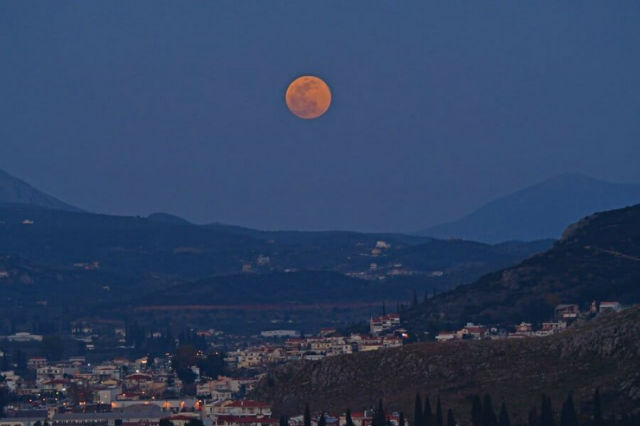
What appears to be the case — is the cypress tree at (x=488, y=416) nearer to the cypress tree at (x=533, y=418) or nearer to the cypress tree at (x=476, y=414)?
the cypress tree at (x=476, y=414)

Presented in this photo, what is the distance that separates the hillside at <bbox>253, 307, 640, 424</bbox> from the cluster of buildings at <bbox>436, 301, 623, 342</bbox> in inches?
1204

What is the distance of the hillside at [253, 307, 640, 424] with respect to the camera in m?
119

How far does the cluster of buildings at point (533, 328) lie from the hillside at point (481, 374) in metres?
30.6

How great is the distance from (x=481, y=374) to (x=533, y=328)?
48.5 metres

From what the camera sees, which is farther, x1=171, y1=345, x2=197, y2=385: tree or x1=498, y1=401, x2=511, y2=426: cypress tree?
x1=171, y1=345, x2=197, y2=385: tree

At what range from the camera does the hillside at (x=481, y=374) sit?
119 metres

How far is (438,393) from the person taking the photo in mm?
126938

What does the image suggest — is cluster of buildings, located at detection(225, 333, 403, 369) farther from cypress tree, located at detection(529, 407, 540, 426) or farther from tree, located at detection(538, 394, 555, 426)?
tree, located at detection(538, 394, 555, 426)

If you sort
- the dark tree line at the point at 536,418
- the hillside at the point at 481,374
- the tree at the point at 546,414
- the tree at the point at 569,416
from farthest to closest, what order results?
1. the hillside at the point at 481,374
2. the tree at the point at 546,414
3. the dark tree line at the point at 536,418
4. the tree at the point at 569,416

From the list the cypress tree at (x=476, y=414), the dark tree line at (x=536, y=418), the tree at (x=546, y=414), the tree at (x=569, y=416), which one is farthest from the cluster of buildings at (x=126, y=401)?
the tree at (x=569, y=416)

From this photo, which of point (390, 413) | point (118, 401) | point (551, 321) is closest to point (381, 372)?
point (390, 413)

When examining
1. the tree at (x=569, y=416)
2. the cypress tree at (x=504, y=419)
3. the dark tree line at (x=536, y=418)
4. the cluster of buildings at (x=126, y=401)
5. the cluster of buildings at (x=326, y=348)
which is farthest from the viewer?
the cluster of buildings at (x=326, y=348)

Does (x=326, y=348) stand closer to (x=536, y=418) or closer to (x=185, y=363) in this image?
(x=185, y=363)

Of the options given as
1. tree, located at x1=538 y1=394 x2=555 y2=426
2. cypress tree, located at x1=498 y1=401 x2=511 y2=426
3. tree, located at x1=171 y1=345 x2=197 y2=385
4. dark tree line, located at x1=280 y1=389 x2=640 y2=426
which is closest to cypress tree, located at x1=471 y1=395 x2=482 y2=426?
dark tree line, located at x1=280 y1=389 x2=640 y2=426
